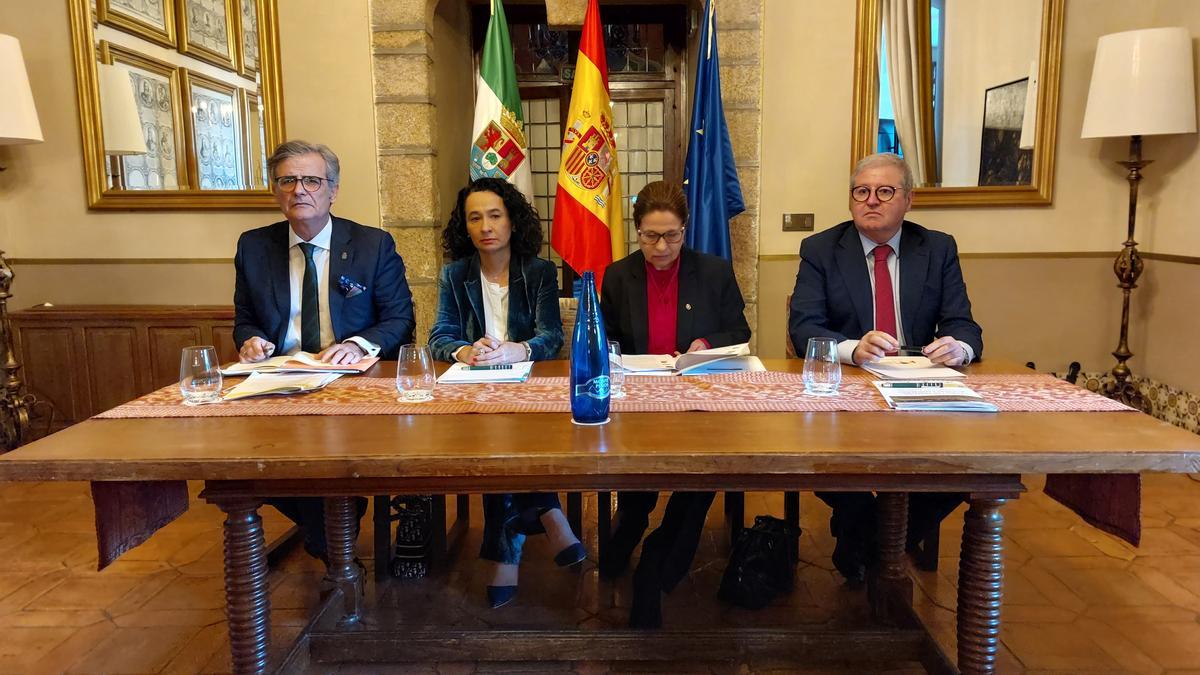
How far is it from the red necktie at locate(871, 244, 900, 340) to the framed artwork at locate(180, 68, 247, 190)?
9.49 feet

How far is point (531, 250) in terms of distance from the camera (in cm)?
247

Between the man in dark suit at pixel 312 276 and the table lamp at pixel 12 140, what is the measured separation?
5.46 feet

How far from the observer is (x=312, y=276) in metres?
2.31

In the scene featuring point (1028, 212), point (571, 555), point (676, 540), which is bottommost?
point (571, 555)

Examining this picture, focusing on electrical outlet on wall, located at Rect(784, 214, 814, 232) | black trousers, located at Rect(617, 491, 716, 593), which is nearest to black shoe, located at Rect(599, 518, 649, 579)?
black trousers, located at Rect(617, 491, 716, 593)

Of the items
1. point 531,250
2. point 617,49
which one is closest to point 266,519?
point 531,250

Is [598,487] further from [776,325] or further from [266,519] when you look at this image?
[776,325]

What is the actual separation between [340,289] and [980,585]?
1.81 meters

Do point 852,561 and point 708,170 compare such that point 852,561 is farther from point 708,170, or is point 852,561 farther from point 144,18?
point 144,18

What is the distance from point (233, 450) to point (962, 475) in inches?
50.7

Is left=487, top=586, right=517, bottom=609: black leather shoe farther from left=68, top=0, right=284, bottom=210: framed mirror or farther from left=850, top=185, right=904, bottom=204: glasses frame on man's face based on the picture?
left=68, top=0, right=284, bottom=210: framed mirror

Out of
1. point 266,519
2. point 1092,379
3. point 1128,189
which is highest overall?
point 1128,189

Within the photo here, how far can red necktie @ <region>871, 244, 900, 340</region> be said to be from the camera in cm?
228

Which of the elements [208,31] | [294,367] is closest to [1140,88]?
[294,367]
